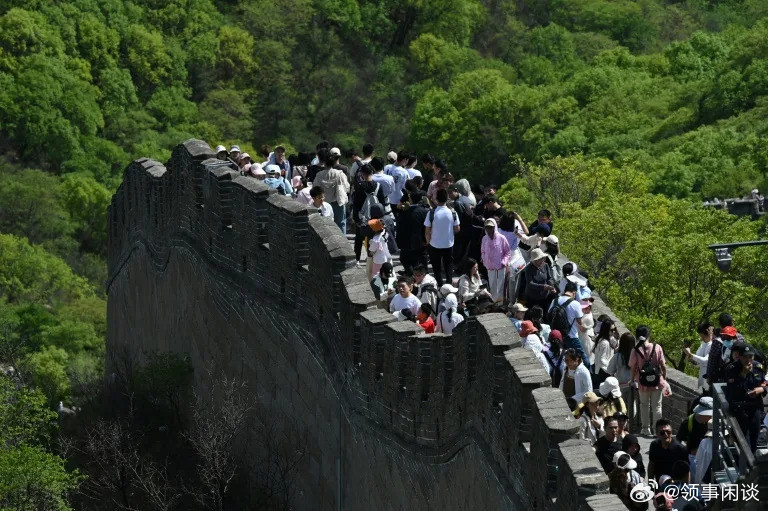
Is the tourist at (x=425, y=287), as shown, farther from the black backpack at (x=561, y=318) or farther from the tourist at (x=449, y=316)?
the black backpack at (x=561, y=318)

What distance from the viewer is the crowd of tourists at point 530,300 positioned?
1755 cm

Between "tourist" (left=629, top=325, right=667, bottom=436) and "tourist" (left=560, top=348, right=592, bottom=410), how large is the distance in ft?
6.03

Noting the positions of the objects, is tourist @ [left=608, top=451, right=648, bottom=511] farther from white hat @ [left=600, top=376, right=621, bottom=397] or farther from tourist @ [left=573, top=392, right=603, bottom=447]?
white hat @ [left=600, top=376, right=621, bottom=397]

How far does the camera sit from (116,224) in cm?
4078

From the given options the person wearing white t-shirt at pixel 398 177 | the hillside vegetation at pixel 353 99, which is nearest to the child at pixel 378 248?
the person wearing white t-shirt at pixel 398 177

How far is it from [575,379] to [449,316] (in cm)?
276

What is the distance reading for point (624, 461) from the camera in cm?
1655

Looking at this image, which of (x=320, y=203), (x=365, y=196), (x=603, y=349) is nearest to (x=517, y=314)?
(x=603, y=349)

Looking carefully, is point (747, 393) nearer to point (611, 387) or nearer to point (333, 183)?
point (611, 387)

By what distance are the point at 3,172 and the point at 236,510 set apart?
81499 mm

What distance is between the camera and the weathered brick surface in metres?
18.2

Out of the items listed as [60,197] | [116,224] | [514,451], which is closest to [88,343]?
[60,197]

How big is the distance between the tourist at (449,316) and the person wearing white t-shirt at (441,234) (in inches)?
85.0

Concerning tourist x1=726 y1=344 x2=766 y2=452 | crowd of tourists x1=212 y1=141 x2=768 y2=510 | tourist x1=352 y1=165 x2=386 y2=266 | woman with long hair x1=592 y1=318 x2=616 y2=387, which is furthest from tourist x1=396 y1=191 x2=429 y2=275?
tourist x1=726 y1=344 x2=766 y2=452
